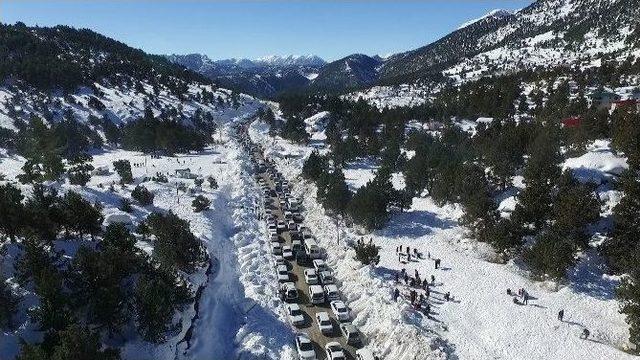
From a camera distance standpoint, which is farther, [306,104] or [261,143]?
[306,104]

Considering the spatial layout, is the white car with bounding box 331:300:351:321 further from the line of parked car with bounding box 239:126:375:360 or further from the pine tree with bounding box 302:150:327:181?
the pine tree with bounding box 302:150:327:181

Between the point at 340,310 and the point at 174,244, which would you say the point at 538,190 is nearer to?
the point at 340,310

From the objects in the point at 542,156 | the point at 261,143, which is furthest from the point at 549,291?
the point at 261,143

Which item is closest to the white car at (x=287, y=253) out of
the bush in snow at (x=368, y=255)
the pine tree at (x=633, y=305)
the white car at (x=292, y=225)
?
the white car at (x=292, y=225)

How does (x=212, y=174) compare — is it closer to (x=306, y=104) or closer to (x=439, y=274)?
(x=439, y=274)

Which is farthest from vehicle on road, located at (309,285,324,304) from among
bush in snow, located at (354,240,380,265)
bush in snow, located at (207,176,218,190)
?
bush in snow, located at (207,176,218,190)

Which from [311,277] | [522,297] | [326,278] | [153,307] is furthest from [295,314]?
[522,297]
